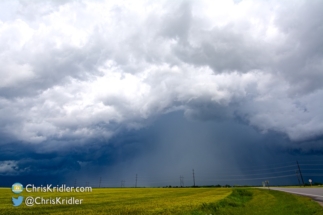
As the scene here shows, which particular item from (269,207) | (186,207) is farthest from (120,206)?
(269,207)

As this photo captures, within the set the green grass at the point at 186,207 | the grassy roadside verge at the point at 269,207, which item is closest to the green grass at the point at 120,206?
the green grass at the point at 186,207

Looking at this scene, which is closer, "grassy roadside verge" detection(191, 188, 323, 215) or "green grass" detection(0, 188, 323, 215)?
"grassy roadside verge" detection(191, 188, 323, 215)

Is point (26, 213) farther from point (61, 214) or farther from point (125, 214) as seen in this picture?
point (125, 214)

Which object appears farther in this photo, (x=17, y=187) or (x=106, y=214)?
(x=17, y=187)

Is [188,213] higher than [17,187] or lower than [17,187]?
lower

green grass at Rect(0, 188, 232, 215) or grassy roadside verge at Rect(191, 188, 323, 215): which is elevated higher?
green grass at Rect(0, 188, 232, 215)

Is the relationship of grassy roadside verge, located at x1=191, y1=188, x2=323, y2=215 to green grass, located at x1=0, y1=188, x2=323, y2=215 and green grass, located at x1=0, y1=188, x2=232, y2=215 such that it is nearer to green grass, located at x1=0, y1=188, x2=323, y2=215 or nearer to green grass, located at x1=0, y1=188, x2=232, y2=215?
green grass, located at x1=0, y1=188, x2=323, y2=215

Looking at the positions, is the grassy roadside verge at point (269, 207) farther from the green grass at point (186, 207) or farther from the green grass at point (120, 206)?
the green grass at point (120, 206)

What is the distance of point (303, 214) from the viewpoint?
18.9 metres

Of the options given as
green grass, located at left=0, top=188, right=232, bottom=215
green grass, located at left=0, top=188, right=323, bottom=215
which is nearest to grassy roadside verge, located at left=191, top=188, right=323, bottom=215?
green grass, located at left=0, top=188, right=323, bottom=215

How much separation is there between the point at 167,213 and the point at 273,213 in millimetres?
9860

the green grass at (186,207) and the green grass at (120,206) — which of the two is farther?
the green grass at (120,206)

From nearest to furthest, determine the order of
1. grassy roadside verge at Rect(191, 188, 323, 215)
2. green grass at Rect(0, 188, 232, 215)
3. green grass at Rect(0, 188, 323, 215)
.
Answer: grassy roadside verge at Rect(191, 188, 323, 215) → green grass at Rect(0, 188, 323, 215) → green grass at Rect(0, 188, 232, 215)

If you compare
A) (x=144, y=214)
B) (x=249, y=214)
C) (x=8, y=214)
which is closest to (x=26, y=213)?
(x=8, y=214)
